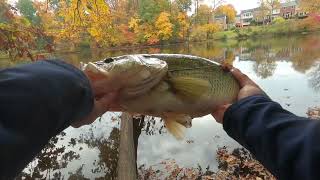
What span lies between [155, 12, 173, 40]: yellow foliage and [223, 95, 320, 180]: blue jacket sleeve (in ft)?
142

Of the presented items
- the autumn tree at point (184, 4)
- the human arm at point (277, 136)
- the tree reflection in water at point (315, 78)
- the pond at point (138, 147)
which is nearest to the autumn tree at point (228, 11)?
the autumn tree at point (184, 4)

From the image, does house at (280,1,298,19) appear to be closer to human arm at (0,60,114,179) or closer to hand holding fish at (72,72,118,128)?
hand holding fish at (72,72,118,128)

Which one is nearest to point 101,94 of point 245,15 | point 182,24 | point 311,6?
point 182,24

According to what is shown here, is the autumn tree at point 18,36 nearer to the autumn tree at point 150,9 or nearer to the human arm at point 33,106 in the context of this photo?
the human arm at point 33,106

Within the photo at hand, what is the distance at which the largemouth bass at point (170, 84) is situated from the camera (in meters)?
2.24

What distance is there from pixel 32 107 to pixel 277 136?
945mm

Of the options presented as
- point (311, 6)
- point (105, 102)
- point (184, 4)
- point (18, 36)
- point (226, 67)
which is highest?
point (184, 4)

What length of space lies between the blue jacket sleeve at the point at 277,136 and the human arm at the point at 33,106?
2.55 feet

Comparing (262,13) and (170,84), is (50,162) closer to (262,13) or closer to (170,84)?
(170,84)

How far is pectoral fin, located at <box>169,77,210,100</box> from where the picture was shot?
93.8 inches

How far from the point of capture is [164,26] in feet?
148

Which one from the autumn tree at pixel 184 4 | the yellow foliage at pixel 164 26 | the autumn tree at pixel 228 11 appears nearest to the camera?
the yellow foliage at pixel 164 26

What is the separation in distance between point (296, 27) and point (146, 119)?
176ft

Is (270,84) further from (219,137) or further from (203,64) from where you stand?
(203,64)
